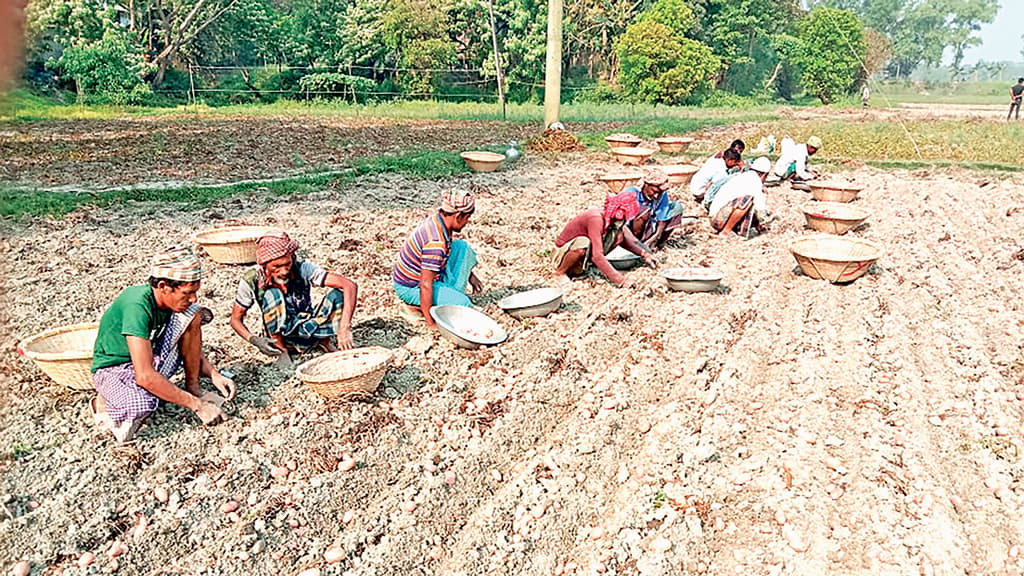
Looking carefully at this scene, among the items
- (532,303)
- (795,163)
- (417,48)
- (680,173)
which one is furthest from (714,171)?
(417,48)

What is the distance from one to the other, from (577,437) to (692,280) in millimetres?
2624

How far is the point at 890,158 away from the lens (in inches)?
589

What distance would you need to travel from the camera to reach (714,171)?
362 inches

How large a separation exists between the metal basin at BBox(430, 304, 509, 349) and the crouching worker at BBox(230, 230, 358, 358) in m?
0.69

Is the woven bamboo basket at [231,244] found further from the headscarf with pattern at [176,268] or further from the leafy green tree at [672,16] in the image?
the leafy green tree at [672,16]

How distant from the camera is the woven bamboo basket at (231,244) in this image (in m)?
6.58

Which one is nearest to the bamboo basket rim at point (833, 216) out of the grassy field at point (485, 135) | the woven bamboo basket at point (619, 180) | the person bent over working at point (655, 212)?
the person bent over working at point (655, 212)

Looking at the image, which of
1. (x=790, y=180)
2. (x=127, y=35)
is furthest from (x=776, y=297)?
(x=127, y=35)

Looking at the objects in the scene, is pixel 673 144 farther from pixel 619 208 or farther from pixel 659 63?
pixel 659 63

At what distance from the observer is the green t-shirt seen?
3.67m

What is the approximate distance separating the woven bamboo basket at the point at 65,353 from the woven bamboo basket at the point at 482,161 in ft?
26.5

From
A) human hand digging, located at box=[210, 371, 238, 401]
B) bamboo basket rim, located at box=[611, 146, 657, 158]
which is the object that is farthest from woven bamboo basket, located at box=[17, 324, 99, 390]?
bamboo basket rim, located at box=[611, 146, 657, 158]

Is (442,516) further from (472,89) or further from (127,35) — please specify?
(472,89)

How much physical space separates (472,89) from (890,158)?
857 inches
